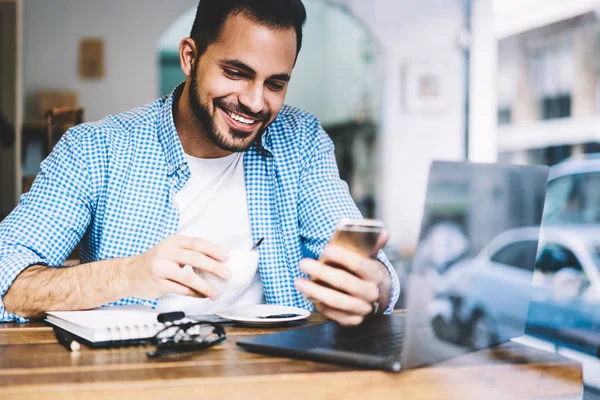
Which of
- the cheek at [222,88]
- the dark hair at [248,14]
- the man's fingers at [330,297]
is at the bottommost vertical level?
the man's fingers at [330,297]

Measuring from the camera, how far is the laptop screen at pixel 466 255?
0.76 metres

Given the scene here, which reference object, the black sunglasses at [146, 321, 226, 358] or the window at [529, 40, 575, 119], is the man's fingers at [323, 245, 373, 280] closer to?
the black sunglasses at [146, 321, 226, 358]

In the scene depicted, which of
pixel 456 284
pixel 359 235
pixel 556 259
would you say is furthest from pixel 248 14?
pixel 556 259

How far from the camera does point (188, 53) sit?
5.54 feet

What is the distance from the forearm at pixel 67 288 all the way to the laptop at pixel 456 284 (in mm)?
300

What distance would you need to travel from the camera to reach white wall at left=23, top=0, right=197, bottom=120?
4.21 metres

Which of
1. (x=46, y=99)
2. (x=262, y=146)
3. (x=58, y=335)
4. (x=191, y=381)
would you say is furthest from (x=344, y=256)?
(x=46, y=99)

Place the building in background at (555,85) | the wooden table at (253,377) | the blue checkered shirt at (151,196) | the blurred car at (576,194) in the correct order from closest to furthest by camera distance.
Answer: the wooden table at (253,377), the blue checkered shirt at (151,196), the blurred car at (576,194), the building in background at (555,85)

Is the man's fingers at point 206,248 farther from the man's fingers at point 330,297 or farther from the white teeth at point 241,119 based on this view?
the white teeth at point 241,119

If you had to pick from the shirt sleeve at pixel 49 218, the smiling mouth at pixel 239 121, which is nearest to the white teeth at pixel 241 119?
the smiling mouth at pixel 239 121

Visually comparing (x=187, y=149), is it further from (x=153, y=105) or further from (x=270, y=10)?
(x=270, y=10)

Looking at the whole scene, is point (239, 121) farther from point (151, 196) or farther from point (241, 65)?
point (151, 196)

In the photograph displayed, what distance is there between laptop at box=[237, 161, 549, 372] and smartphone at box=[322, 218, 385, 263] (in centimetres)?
8

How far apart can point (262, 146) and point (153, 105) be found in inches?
12.0
